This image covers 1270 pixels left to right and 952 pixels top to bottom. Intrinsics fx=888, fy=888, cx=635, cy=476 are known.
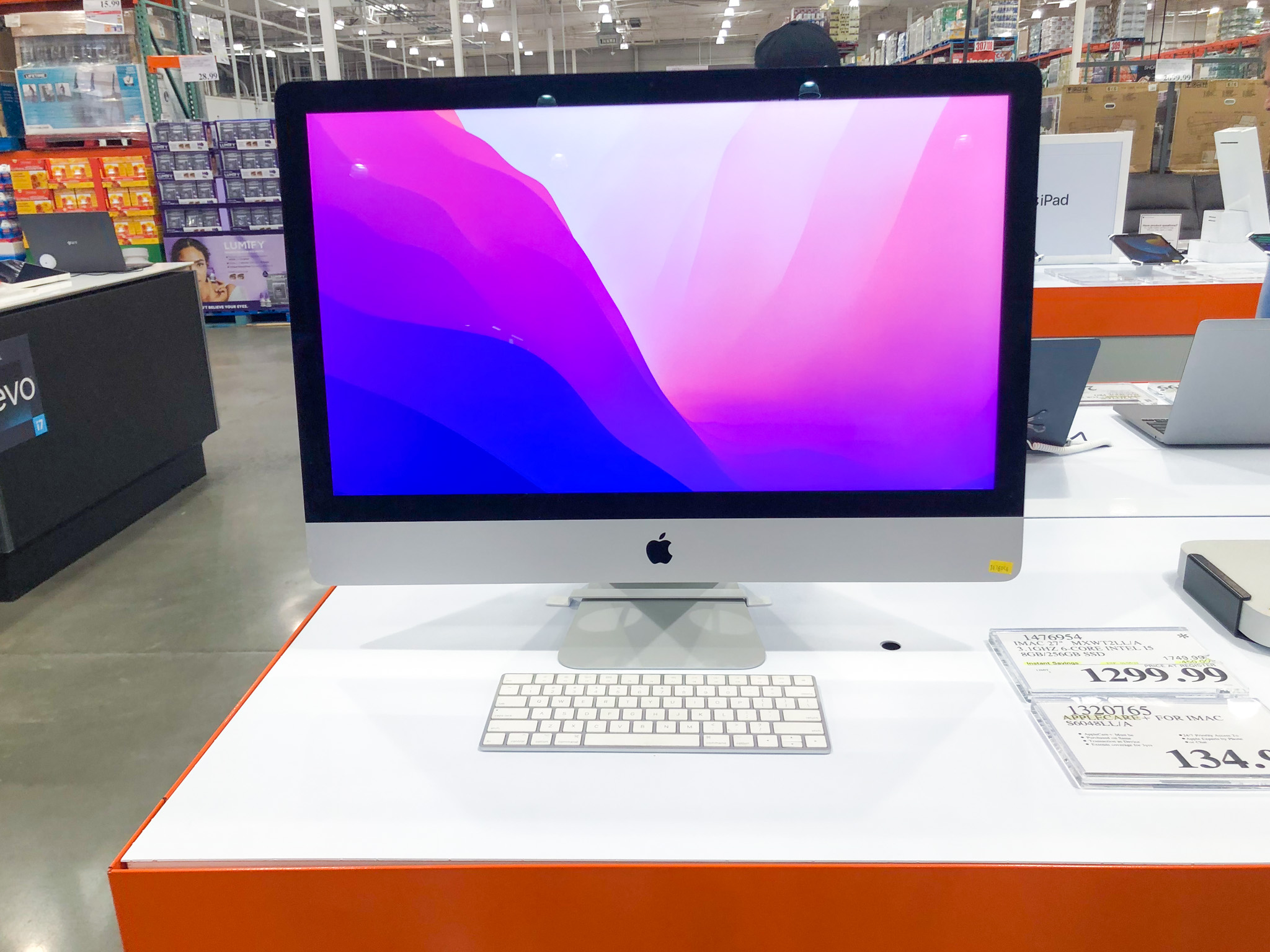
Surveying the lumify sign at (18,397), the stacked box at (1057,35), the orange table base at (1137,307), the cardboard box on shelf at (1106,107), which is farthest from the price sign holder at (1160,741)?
the stacked box at (1057,35)

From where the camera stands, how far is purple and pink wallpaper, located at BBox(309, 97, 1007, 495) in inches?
31.4

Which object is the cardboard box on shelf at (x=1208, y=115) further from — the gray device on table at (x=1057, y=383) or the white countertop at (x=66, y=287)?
the white countertop at (x=66, y=287)

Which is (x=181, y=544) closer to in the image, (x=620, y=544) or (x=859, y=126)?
(x=620, y=544)

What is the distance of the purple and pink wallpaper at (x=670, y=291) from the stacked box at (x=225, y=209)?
656 centimetres

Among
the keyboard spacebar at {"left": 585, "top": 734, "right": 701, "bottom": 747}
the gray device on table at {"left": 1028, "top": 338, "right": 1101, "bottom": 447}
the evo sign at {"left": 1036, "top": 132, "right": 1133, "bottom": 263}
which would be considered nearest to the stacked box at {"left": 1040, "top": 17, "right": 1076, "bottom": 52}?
the evo sign at {"left": 1036, "top": 132, "right": 1133, "bottom": 263}

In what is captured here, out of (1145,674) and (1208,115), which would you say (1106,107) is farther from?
(1145,674)

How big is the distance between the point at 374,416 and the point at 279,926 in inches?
17.1

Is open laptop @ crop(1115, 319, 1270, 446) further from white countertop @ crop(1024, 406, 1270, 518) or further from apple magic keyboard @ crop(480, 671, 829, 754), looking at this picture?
apple magic keyboard @ crop(480, 671, 829, 754)

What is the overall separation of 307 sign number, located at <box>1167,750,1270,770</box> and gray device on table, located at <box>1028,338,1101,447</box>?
2.09 feet

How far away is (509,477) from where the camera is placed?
0.86 meters

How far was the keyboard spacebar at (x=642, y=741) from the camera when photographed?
0.76 metres

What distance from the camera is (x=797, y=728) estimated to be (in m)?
0.78

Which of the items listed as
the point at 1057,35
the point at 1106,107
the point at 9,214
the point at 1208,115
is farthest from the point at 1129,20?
the point at 9,214

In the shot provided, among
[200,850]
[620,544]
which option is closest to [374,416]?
[620,544]
